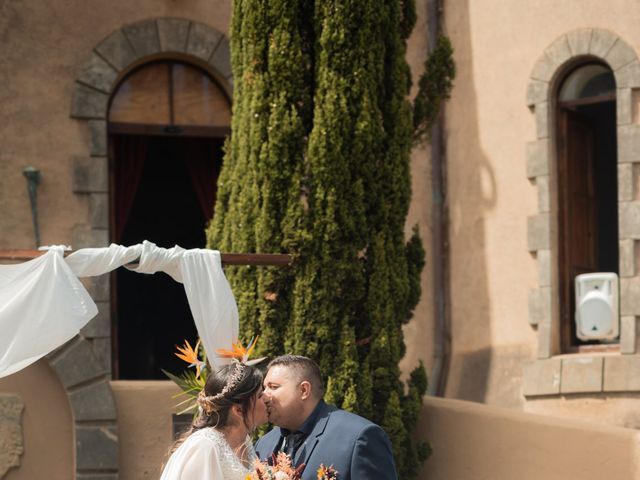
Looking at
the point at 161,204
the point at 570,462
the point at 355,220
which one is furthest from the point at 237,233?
the point at 161,204

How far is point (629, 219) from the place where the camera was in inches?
436

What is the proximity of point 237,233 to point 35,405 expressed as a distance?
5.99ft

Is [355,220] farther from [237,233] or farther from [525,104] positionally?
[525,104]

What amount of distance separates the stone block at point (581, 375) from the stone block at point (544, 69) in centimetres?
237

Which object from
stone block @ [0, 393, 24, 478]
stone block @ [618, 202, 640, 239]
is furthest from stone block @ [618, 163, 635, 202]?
stone block @ [0, 393, 24, 478]

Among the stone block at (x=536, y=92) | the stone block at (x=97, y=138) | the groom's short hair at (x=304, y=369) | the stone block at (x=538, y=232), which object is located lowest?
the groom's short hair at (x=304, y=369)

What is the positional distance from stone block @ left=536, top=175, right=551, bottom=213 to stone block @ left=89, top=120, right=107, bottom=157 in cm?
376

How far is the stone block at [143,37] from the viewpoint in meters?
12.5

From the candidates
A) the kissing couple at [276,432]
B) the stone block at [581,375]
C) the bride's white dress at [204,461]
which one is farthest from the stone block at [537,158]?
the bride's white dress at [204,461]

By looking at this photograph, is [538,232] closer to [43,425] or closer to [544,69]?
[544,69]

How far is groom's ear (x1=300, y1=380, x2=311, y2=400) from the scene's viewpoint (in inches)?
259

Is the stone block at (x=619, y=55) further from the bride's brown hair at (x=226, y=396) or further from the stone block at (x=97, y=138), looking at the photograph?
the bride's brown hair at (x=226, y=396)

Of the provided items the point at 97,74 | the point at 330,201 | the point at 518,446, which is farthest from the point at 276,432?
the point at 97,74

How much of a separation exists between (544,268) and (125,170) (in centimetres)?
416
